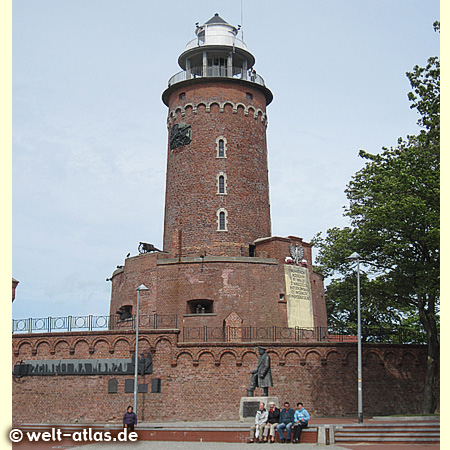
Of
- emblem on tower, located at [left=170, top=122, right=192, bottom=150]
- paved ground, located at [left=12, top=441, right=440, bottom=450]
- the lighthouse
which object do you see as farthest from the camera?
emblem on tower, located at [left=170, top=122, right=192, bottom=150]

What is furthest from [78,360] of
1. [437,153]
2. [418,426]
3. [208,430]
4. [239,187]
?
[437,153]

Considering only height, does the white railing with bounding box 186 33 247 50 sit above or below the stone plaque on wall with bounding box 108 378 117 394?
above

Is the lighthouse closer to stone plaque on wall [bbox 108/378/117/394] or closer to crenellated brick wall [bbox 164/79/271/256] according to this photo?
crenellated brick wall [bbox 164/79/271/256]

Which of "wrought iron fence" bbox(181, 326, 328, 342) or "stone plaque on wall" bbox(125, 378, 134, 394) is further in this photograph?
"wrought iron fence" bbox(181, 326, 328, 342)

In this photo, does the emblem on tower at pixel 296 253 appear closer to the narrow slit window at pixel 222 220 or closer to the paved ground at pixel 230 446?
the narrow slit window at pixel 222 220

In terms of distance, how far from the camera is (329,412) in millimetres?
30625

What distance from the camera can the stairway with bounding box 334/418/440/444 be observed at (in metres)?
21.9

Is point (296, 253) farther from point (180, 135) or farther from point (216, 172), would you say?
point (180, 135)

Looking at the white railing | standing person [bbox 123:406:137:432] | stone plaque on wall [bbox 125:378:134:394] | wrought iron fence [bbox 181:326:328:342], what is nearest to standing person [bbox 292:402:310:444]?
standing person [bbox 123:406:137:432]

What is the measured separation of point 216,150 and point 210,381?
46.3 ft

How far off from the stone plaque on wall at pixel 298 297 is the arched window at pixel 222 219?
4334 mm

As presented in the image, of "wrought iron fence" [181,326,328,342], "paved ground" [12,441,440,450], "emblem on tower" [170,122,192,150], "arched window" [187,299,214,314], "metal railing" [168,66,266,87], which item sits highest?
"metal railing" [168,66,266,87]

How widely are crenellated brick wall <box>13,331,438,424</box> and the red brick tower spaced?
25.5 feet

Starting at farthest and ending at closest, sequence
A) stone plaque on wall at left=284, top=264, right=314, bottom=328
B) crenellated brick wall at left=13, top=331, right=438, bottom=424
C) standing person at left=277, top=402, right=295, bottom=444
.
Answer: stone plaque on wall at left=284, top=264, right=314, bottom=328 → crenellated brick wall at left=13, top=331, right=438, bottom=424 → standing person at left=277, top=402, right=295, bottom=444
